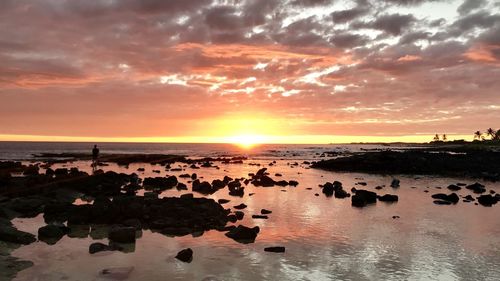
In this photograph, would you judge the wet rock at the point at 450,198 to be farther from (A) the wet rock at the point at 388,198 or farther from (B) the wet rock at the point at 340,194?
(B) the wet rock at the point at 340,194

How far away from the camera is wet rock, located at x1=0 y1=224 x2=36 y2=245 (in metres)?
18.5

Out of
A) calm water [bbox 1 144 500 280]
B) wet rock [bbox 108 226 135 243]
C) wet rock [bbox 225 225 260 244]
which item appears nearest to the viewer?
calm water [bbox 1 144 500 280]

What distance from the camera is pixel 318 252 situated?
1753cm

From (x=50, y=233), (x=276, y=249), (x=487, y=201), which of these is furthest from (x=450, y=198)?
(x=50, y=233)

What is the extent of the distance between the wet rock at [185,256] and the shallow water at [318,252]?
0.25 meters

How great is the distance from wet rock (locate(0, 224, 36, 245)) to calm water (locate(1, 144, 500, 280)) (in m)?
0.62

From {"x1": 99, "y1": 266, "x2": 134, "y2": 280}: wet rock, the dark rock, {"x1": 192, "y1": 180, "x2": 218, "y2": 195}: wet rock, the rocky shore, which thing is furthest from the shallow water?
the rocky shore

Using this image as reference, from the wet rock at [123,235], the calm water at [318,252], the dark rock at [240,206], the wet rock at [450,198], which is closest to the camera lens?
the calm water at [318,252]

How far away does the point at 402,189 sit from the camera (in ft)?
134

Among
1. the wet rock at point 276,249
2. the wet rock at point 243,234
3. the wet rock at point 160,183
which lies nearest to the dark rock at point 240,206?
the wet rock at point 243,234

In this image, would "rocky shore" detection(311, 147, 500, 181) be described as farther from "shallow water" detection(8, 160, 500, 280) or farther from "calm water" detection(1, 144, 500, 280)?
"calm water" detection(1, 144, 500, 280)

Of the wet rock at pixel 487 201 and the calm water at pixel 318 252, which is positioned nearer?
the calm water at pixel 318 252

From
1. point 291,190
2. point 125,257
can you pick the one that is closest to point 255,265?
point 125,257

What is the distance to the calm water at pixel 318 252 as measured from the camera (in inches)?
584
